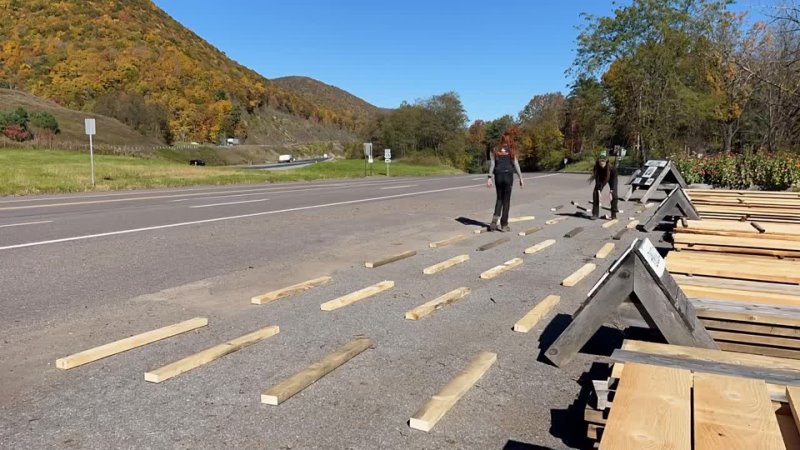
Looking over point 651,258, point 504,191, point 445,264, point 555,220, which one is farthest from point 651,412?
point 555,220

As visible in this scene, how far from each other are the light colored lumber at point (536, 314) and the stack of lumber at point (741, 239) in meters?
2.39

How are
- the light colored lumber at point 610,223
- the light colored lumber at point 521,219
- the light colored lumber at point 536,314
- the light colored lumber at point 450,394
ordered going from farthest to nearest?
the light colored lumber at point 521,219 < the light colored lumber at point 610,223 < the light colored lumber at point 536,314 < the light colored lumber at point 450,394

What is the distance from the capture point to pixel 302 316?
5.32 meters

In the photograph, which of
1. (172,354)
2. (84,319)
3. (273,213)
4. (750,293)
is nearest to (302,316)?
(172,354)

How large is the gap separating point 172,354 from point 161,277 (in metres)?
2.84

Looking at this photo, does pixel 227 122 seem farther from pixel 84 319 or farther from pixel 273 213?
pixel 84 319

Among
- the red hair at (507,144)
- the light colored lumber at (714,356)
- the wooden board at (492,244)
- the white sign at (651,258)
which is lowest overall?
the wooden board at (492,244)

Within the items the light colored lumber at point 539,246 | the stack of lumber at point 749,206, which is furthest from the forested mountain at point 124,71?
the light colored lumber at point 539,246

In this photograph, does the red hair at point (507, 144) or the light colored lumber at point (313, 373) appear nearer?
the light colored lumber at point (313, 373)

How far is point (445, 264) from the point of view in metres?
7.64

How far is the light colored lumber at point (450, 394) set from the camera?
3.21 meters

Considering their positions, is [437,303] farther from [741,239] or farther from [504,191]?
[504,191]

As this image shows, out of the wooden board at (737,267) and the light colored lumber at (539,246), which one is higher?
the wooden board at (737,267)

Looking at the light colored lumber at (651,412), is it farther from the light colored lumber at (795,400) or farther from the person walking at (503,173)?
the person walking at (503,173)
